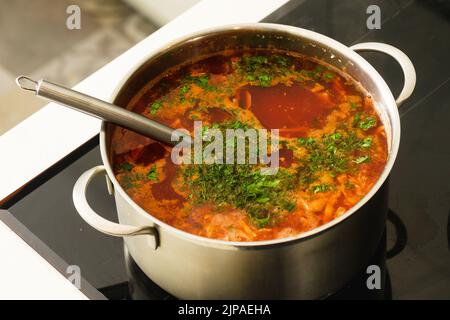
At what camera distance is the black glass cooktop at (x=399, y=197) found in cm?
166

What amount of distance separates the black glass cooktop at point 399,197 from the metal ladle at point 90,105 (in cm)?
27

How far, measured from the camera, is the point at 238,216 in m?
1.55

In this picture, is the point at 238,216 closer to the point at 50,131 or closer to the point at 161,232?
the point at 161,232

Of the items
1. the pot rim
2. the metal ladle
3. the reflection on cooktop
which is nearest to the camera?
the pot rim

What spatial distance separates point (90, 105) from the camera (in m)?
1.53

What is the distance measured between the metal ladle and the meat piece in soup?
4.0 inches

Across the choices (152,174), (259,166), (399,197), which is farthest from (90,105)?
(399,197)

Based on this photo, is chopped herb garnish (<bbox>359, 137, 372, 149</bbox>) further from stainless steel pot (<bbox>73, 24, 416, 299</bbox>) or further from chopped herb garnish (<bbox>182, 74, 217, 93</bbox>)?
chopped herb garnish (<bbox>182, 74, 217, 93</bbox>)

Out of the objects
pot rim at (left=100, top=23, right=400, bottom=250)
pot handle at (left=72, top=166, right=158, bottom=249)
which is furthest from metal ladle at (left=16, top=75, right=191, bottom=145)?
pot handle at (left=72, top=166, right=158, bottom=249)

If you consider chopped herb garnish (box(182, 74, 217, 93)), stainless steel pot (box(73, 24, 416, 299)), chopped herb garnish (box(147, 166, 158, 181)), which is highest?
chopped herb garnish (box(182, 74, 217, 93))

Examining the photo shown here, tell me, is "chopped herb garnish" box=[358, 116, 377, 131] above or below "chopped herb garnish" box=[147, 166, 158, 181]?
above

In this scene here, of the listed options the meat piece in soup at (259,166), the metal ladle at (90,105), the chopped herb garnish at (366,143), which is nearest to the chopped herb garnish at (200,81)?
the meat piece in soup at (259,166)

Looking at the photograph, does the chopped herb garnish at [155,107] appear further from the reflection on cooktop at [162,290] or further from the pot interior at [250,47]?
the reflection on cooktop at [162,290]

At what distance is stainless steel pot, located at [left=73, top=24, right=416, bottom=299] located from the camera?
4.62 ft
